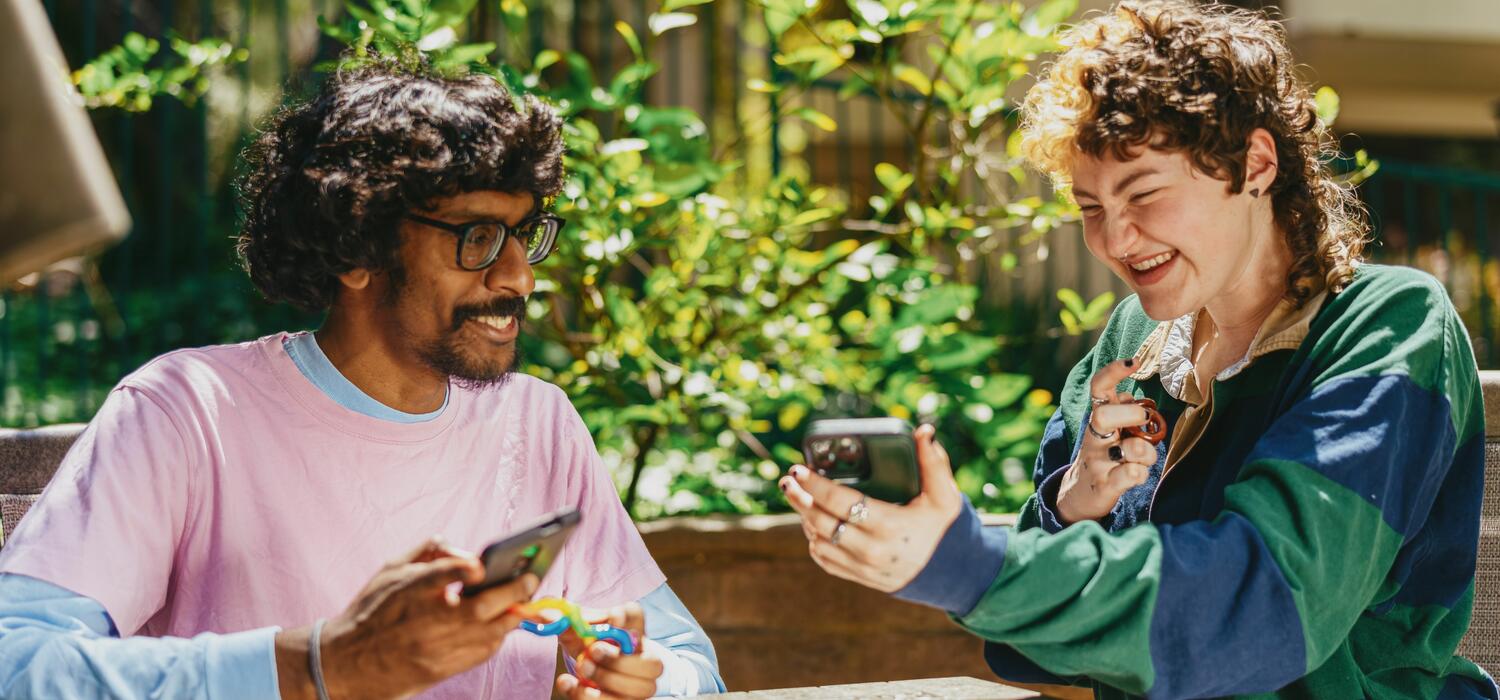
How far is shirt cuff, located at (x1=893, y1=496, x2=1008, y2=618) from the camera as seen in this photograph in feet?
4.97

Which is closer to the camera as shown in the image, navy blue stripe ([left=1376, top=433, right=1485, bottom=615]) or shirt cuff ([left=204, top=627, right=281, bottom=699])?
shirt cuff ([left=204, top=627, right=281, bottom=699])

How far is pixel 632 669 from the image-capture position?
200 centimetres

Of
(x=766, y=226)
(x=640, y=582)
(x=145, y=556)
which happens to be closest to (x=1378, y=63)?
(x=766, y=226)

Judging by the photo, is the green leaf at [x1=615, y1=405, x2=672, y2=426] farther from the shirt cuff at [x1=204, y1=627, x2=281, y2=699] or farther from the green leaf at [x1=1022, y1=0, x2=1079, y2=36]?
the shirt cuff at [x1=204, y1=627, x2=281, y2=699]

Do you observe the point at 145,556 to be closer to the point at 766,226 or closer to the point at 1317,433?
the point at 1317,433

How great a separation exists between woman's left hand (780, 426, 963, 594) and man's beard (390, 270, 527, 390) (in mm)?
833


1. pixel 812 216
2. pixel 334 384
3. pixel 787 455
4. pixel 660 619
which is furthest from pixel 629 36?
pixel 660 619

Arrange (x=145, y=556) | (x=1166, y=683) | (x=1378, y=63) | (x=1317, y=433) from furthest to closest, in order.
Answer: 1. (x=1378, y=63)
2. (x=145, y=556)
3. (x=1317, y=433)
4. (x=1166, y=683)

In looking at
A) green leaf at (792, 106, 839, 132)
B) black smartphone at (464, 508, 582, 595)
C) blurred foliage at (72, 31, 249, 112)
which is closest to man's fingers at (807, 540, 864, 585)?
black smartphone at (464, 508, 582, 595)

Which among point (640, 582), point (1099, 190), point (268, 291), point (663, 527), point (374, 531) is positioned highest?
point (1099, 190)

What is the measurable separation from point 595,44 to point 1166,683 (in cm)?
855

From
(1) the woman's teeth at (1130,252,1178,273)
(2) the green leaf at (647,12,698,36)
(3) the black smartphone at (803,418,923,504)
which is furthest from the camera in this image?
(2) the green leaf at (647,12,698,36)

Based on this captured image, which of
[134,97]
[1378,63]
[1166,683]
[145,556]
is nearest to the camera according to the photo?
[1166,683]

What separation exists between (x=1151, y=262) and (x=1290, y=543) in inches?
21.0
